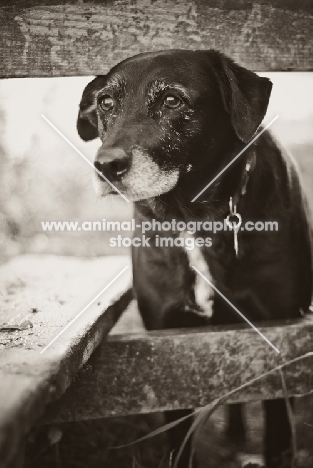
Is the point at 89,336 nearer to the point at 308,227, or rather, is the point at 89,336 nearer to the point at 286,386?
the point at 286,386

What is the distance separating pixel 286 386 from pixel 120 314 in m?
0.58

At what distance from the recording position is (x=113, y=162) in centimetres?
113

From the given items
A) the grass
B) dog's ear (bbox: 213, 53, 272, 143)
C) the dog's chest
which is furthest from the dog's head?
the grass

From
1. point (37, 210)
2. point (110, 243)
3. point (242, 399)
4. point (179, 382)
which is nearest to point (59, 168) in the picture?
point (37, 210)

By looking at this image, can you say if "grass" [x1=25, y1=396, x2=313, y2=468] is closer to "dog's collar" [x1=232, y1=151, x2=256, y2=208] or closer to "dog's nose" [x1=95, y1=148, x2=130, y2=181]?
"dog's collar" [x1=232, y1=151, x2=256, y2=208]

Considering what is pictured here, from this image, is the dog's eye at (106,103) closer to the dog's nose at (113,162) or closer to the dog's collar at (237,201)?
the dog's nose at (113,162)

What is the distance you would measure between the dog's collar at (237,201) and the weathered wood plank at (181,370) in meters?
0.30

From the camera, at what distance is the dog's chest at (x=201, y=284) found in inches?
55.1

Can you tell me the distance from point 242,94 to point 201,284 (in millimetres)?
599

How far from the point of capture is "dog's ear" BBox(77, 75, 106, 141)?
132 centimetres

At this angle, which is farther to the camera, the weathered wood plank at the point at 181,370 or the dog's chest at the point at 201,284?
the dog's chest at the point at 201,284

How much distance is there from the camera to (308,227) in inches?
57.1

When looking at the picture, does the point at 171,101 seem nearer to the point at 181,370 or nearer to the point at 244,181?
the point at 244,181

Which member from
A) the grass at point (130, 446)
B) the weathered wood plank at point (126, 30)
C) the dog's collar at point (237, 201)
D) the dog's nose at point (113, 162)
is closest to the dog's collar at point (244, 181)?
the dog's collar at point (237, 201)
